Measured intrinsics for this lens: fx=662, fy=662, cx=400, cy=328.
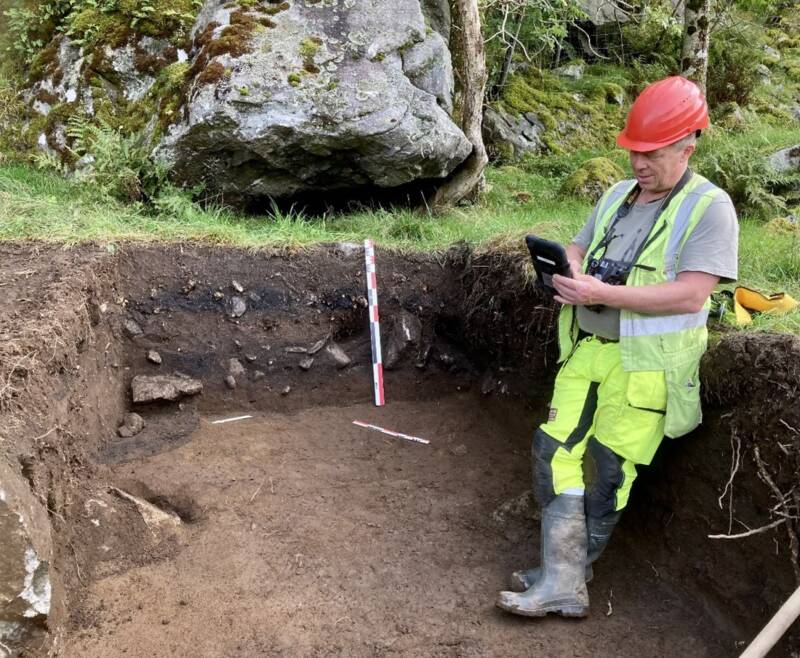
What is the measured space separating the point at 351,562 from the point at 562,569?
1163 millimetres

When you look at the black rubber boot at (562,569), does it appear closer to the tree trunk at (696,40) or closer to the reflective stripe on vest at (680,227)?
the reflective stripe on vest at (680,227)

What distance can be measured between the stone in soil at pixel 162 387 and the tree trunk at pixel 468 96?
3.31m

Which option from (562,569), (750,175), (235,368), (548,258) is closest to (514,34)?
(750,175)

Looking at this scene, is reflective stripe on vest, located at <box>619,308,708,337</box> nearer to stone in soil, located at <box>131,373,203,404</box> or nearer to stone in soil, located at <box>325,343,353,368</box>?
stone in soil, located at <box>325,343,353,368</box>

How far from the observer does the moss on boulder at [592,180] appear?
730cm

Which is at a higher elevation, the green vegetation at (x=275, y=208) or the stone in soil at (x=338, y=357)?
the green vegetation at (x=275, y=208)

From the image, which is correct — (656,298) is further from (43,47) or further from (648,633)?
(43,47)

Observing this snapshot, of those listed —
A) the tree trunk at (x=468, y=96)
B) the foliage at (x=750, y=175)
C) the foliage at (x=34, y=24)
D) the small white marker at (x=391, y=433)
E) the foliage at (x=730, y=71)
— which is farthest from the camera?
the foliage at (x=730, y=71)

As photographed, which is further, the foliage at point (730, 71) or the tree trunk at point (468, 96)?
the foliage at point (730, 71)

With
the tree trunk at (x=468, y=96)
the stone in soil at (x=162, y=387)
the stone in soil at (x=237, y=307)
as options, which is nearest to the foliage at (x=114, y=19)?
the tree trunk at (x=468, y=96)

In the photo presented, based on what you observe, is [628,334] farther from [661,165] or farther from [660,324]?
[661,165]

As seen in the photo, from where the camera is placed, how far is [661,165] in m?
2.79

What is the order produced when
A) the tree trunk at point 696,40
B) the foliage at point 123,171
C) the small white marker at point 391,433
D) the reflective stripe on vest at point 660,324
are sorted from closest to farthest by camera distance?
the reflective stripe on vest at point 660,324
the small white marker at point 391,433
the foliage at point 123,171
the tree trunk at point 696,40

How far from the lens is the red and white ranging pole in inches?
209
